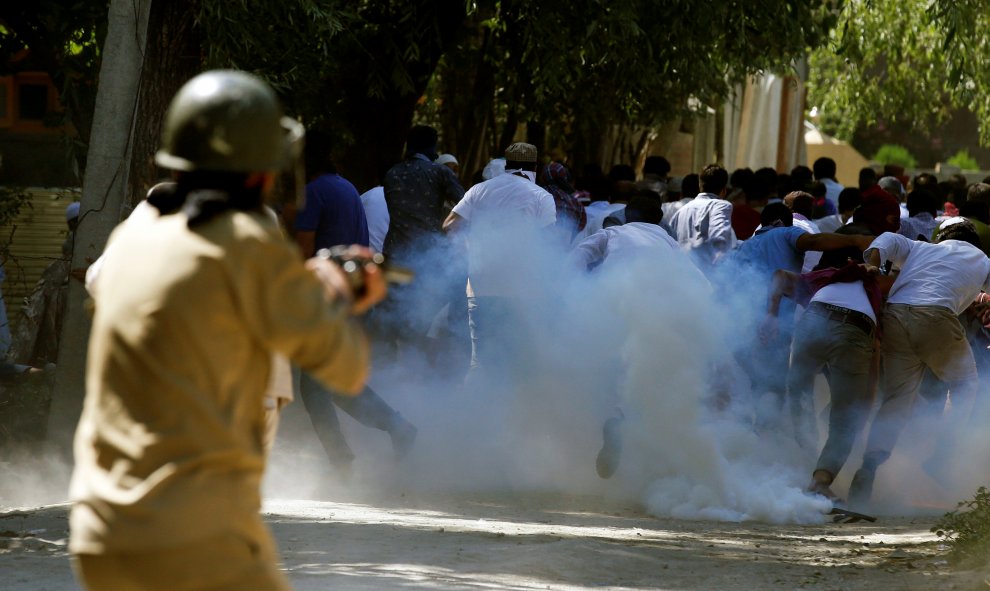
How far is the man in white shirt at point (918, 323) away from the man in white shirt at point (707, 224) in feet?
4.09

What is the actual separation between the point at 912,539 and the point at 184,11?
16.2 ft

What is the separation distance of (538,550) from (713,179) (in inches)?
155

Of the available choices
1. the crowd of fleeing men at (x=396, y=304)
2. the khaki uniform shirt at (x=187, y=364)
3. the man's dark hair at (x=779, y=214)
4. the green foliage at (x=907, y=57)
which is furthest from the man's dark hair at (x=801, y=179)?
the khaki uniform shirt at (x=187, y=364)

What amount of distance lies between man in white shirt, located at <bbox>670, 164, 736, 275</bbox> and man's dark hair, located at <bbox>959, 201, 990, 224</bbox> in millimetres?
1878

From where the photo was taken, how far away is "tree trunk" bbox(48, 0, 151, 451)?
25.6 ft

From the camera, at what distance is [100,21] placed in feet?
31.4

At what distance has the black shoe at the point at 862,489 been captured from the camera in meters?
7.92

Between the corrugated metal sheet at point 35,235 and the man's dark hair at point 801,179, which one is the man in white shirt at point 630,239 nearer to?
the man's dark hair at point 801,179

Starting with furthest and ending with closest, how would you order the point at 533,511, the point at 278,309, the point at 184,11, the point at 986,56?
1. the point at 986,56
2. the point at 184,11
3. the point at 533,511
4. the point at 278,309

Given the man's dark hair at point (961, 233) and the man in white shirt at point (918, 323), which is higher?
the man's dark hair at point (961, 233)

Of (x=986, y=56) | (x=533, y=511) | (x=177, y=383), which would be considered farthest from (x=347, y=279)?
(x=986, y=56)

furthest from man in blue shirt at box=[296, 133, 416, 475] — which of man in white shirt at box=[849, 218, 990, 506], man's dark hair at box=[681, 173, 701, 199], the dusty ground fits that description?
man's dark hair at box=[681, 173, 701, 199]

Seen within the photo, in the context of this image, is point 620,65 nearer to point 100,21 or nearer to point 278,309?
point 100,21

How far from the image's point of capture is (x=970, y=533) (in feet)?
20.2
